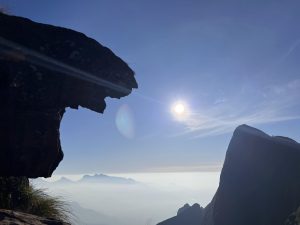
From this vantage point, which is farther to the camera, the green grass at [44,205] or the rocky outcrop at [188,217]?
the rocky outcrop at [188,217]

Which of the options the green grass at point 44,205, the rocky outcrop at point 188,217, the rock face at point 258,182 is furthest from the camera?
the rocky outcrop at point 188,217

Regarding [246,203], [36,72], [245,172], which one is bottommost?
[36,72]

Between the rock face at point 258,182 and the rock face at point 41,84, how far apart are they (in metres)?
70.9

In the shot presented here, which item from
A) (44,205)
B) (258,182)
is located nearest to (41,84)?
(44,205)

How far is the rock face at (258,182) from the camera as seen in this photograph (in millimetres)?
76250

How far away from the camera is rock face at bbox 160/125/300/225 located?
76.2 m

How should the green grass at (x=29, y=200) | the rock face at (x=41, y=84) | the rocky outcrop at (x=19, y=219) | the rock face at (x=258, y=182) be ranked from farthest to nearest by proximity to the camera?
the rock face at (x=258, y=182), the green grass at (x=29, y=200), the rock face at (x=41, y=84), the rocky outcrop at (x=19, y=219)

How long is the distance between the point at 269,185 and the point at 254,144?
366 inches

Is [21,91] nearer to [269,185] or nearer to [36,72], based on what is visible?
[36,72]

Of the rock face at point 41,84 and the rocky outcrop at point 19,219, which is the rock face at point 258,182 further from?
the rocky outcrop at point 19,219

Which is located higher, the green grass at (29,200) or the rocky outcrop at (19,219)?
the green grass at (29,200)

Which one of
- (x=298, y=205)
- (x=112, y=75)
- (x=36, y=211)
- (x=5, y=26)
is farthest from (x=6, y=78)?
(x=298, y=205)

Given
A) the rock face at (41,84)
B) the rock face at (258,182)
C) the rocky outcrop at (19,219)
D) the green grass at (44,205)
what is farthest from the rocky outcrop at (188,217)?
the rocky outcrop at (19,219)

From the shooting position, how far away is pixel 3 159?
1068 centimetres
